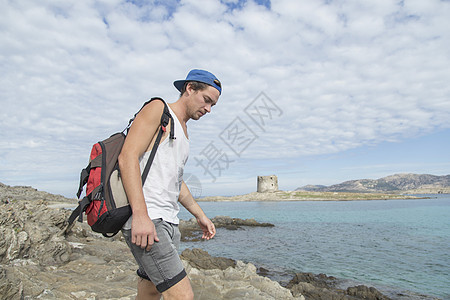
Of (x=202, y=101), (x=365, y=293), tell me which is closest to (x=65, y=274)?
(x=202, y=101)

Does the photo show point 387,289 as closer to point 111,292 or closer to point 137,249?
point 111,292

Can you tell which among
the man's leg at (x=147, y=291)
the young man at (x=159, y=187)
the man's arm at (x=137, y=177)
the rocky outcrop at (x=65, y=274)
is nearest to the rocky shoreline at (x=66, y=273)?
the rocky outcrop at (x=65, y=274)

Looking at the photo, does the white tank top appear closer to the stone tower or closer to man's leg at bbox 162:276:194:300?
man's leg at bbox 162:276:194:300

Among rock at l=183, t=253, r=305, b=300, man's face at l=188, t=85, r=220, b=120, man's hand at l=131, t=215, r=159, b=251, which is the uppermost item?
man's face at l=188, t=85, r=220, b=120

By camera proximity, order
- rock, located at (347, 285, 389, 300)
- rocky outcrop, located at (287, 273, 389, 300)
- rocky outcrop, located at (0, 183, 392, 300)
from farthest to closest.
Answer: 1. rock, located at (347, 285, 389, 300)
2. rocky outcrop, located at (287, 273, 389, 300)
3. rocky outcrop, located at (0, 183, 392, 300)

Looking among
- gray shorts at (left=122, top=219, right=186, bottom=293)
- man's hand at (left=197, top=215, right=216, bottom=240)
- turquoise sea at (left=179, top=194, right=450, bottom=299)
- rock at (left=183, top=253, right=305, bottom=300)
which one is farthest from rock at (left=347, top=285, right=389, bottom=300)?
gray shorts at (left=122, top=219, right=186, bottom=293)

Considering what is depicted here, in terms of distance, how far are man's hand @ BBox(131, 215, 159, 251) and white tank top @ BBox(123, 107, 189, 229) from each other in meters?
0.12

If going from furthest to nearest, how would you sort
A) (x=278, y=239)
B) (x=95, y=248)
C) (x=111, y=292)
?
(x=278, y=239) → (x=95, y=248) → (x=111, y=292)

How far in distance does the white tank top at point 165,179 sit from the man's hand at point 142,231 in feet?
0.39

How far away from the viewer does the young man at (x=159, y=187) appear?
196cm

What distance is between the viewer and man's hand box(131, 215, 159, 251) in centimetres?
192

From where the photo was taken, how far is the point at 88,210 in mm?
1988

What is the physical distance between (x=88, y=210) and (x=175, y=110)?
987 mm

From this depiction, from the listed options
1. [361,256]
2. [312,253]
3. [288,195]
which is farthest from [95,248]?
[288,195]
